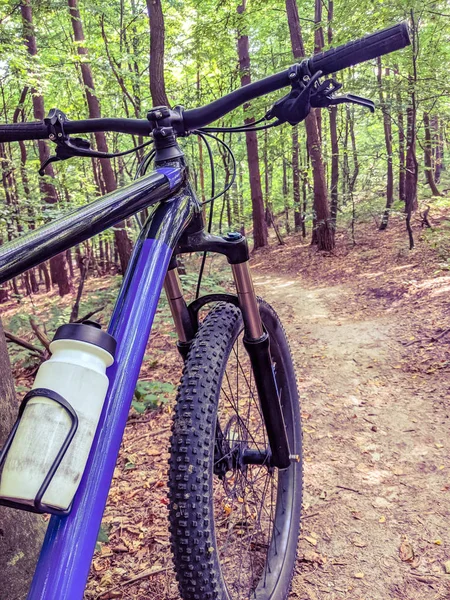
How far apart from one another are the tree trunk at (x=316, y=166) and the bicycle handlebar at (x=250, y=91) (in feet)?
29.8

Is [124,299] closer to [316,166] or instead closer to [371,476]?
[371,476]

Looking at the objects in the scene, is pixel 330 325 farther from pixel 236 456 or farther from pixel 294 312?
pixel 236 456

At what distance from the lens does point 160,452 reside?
3.08 metres

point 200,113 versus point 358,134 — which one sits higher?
point 358,134

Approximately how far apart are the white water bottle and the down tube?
7cm

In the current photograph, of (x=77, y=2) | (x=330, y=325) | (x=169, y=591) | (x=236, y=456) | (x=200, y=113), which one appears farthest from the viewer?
(x=77, y=2)

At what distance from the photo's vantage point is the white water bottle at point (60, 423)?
595 millimetres

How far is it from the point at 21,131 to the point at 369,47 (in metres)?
1.18

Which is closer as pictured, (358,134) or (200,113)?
(200,113)

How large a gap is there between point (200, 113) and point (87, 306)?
6.10 meters

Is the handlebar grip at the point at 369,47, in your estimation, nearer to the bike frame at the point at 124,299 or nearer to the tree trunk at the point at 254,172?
the bike frame at the point at 124,299

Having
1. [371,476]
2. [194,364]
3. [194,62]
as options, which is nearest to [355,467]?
[371,476]

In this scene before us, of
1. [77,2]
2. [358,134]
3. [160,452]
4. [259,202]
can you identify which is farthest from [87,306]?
[358,134]

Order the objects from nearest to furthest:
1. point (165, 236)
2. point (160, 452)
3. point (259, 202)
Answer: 1. point (165, 236)
2. point (160, 452)
3. point (259, 202)
